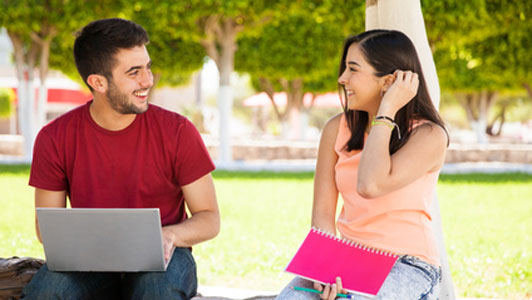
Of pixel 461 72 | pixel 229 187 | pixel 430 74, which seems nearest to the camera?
pixel 430 74

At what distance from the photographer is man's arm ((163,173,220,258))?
2.54 meters

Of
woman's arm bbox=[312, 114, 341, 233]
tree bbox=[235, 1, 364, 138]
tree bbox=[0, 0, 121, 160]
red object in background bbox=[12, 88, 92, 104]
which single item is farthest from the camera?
red object in background bbox=[12, 88, 92, 104]

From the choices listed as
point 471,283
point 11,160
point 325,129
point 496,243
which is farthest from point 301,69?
point 325,129

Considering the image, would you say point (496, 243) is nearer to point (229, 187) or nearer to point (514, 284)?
point (514, 284)

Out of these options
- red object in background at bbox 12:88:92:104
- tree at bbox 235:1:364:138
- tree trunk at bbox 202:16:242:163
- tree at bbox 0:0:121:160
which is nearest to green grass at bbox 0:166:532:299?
tree trunk at bbox 202:16:242:163

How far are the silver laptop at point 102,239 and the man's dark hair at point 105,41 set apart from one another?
0.73 metres

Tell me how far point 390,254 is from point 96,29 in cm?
152

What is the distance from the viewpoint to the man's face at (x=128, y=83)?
2.63 meters

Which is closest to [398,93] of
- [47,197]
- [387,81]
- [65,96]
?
[387,81]

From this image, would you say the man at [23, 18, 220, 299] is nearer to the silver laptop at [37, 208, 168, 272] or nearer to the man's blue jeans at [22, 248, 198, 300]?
the man's blue jeans at [22, 248, 198, 300]

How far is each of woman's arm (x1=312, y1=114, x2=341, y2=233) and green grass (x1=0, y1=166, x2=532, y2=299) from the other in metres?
1.96

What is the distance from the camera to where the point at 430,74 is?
3248 mm

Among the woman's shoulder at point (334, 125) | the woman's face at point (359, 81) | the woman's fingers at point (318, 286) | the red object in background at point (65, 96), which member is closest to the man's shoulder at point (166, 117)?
the woman's shoulder at point (334, 125)

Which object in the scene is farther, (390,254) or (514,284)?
(514,284)
